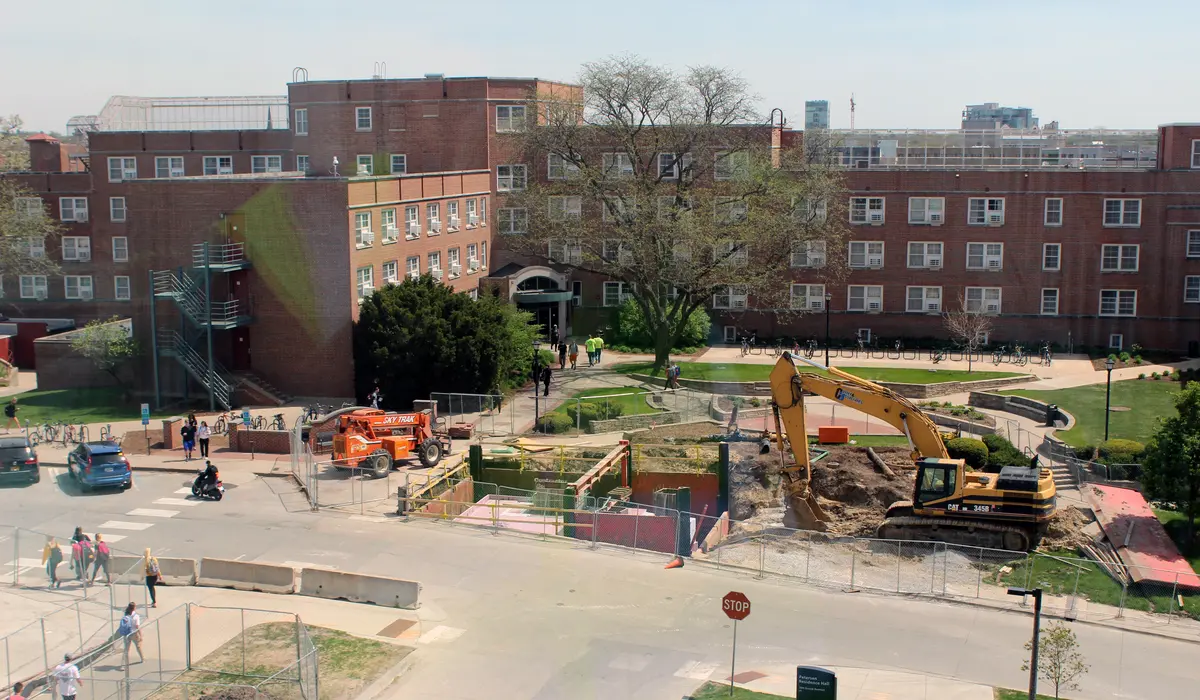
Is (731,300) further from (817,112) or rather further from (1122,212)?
(817,112)

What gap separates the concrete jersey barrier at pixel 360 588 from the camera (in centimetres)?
2575

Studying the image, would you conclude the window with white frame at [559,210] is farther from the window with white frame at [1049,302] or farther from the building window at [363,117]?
the window with white frame at [1049,302]

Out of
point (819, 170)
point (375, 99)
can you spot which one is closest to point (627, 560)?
point (819, 170)

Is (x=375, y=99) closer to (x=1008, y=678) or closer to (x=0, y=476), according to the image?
(x=0, y=476)

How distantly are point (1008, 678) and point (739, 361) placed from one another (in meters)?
35.6

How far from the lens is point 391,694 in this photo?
21.4 meters

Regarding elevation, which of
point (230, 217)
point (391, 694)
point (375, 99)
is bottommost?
point (391, 694)

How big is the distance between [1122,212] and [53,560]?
175ft

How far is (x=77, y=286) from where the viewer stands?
6469cm

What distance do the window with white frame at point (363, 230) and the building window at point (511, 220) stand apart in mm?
12478

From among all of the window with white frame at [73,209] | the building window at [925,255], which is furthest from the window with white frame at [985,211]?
the window with white frame at [73,209]

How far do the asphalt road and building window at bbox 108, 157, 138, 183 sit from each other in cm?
4245

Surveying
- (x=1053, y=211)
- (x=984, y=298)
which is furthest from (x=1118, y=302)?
(x=984, y=298)

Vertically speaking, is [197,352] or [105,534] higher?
[197,352]
